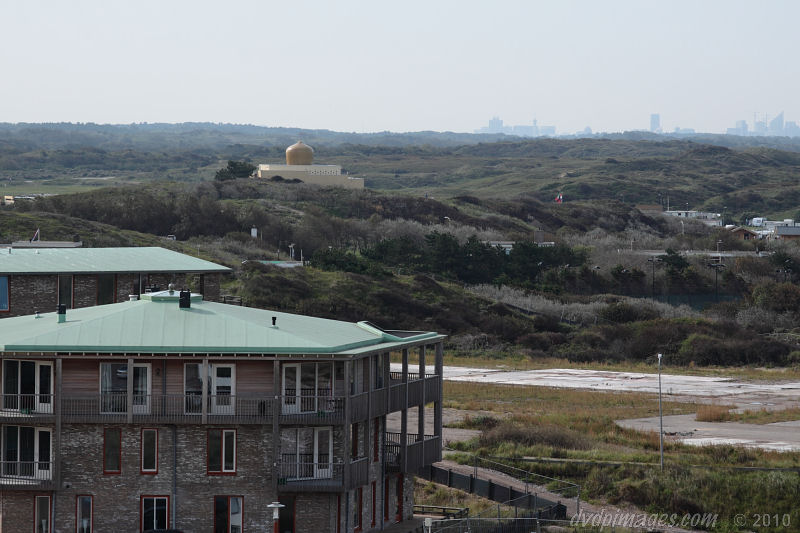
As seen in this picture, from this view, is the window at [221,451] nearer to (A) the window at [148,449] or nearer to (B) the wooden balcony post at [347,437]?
(A) the window at [148,449]

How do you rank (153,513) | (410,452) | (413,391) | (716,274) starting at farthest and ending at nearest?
(716,274)
(413,391)
(410,452)
(153,513)

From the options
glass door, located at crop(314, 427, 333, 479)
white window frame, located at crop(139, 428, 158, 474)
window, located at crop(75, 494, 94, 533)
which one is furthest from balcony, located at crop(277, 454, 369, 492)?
window, located at crop(75, 494, 94, 533)

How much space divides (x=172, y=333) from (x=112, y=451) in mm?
3027

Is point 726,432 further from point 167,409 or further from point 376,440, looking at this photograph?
point 167,409

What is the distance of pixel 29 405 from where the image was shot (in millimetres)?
28812

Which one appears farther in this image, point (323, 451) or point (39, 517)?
point (323, 451)

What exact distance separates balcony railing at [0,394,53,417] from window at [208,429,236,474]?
12.6ft

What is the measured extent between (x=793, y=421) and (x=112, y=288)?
96.5ft

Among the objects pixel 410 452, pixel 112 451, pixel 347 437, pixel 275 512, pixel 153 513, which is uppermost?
pixel 347 437

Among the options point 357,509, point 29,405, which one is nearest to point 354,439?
point 357,509

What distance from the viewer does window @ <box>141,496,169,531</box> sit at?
2814 cm

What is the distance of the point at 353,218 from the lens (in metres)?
145

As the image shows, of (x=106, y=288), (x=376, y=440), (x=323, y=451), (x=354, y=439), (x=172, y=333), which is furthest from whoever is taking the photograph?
(x=106, y=288)

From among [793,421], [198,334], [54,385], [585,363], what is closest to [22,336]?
[54,385]
